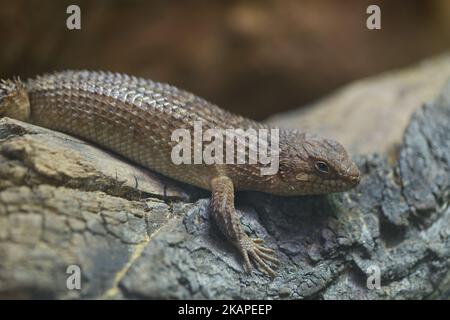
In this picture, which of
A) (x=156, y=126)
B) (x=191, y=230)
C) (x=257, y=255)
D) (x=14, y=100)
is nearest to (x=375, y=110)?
(x=156, y=126)

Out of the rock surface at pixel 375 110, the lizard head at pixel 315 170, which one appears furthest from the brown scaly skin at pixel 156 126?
the rock surface at pixel 375 110

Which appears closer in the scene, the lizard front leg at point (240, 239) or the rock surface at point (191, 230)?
the rock surface at point (191, 230)

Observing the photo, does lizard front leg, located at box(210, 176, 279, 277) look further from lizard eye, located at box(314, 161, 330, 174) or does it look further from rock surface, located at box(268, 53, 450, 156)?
rock surface, located at box(268, 53, 450, 156)

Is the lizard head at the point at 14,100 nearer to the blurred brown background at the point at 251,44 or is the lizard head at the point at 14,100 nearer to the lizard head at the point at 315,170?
the blurred brown background at the point at 251,44

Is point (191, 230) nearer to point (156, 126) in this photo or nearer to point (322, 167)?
point (156, 126)

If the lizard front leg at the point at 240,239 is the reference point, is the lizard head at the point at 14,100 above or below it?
above

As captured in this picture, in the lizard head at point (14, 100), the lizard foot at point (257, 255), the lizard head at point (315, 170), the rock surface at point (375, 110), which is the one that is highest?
the rock surface at point (375, 110)

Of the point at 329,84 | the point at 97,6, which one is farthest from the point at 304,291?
the point at 329,84
